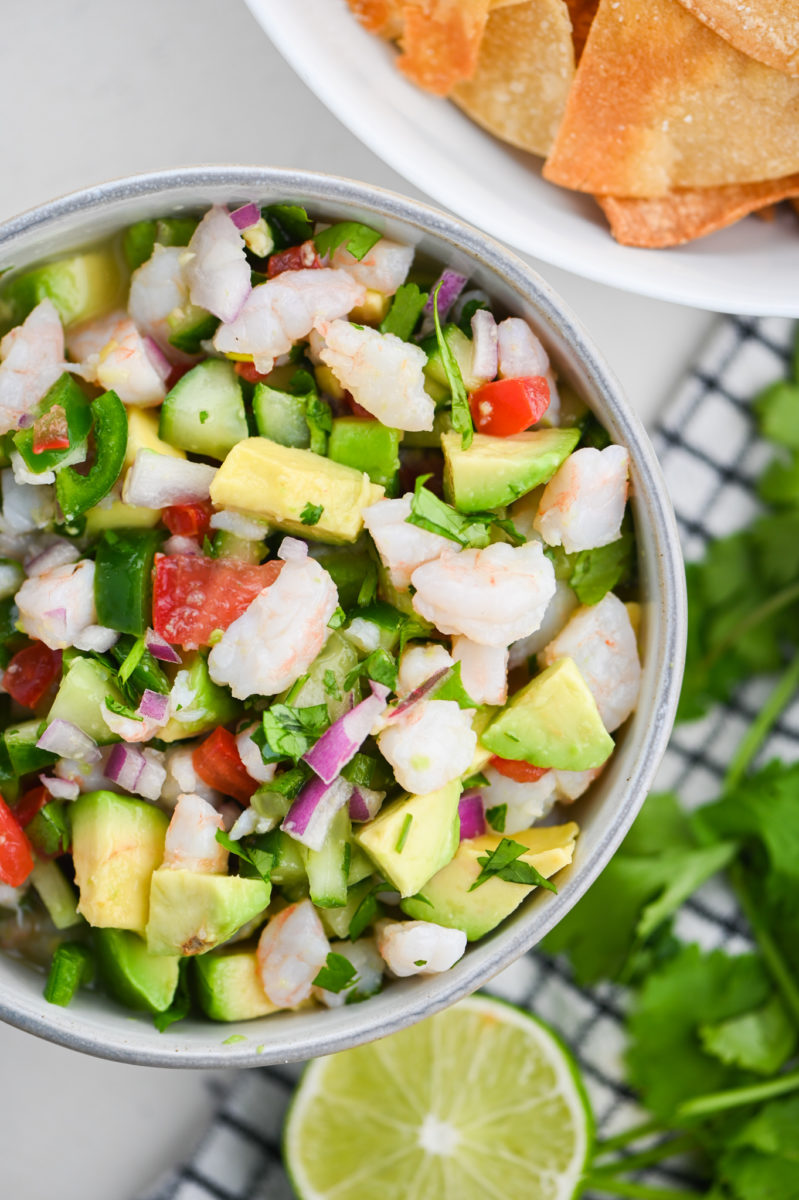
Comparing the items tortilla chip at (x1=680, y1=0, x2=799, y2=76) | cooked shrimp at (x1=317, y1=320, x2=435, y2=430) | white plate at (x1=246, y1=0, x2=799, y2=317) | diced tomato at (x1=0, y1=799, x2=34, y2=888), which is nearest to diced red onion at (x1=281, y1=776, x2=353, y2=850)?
diced tomato at (x1=0, y1=799, x2=34, y2=888)

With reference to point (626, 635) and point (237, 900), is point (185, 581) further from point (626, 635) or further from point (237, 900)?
point (626, 635)

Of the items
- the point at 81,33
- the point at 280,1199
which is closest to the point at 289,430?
the point at 81,33

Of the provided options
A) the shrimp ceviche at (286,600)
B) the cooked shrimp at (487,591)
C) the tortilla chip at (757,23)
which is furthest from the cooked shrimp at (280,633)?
the tortilla chip at (757,23)

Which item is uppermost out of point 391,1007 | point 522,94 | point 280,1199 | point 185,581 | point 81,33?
point 522,94

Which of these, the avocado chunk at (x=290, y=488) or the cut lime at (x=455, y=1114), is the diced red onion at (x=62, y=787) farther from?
the cut lime at (x=455, y=1114)

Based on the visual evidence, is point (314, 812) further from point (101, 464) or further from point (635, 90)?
point (635, 90)

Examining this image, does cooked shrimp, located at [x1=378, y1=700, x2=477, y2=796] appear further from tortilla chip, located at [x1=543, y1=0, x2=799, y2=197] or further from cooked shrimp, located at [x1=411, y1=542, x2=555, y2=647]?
tortilla chip, located at [x1=543, y1=0, x2=799, y2=197]
